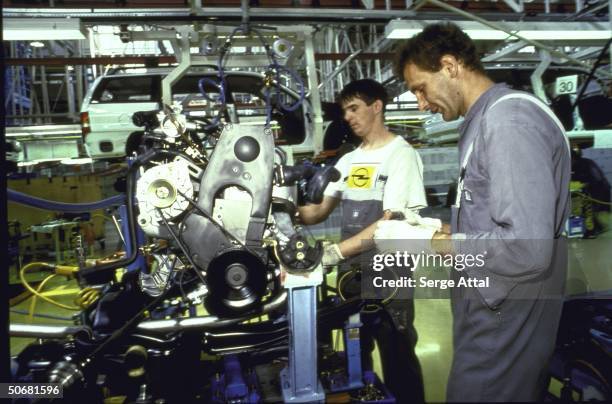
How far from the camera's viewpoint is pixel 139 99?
19.4ft

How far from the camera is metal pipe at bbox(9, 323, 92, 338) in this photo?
1633mm

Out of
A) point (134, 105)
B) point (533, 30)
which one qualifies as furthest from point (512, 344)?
point (134, 105)

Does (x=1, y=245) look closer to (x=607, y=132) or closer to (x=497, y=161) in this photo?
(x=497, y=161)

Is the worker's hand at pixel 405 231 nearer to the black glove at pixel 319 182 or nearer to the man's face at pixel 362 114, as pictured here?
the black glove at pixel 319 182

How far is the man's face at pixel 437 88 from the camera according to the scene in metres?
1.30

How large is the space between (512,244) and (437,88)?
60cm

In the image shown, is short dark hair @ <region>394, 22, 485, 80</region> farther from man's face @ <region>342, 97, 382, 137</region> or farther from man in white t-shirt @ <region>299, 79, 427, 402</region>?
man's face @ <region>342, 97, 382, 137</region>

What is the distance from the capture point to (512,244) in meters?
1.01

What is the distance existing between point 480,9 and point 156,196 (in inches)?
190

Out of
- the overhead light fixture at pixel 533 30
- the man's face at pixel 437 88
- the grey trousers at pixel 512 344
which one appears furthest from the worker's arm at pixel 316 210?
the overhead light fixture at pixel 533 30

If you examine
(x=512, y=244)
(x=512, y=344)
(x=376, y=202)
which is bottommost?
(x=512, y=344)

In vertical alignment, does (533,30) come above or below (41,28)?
above

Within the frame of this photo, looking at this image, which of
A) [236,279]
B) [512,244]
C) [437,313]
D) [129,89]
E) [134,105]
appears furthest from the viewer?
[129,89]

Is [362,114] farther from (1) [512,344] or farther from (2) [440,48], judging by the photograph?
(1) [512,344]
